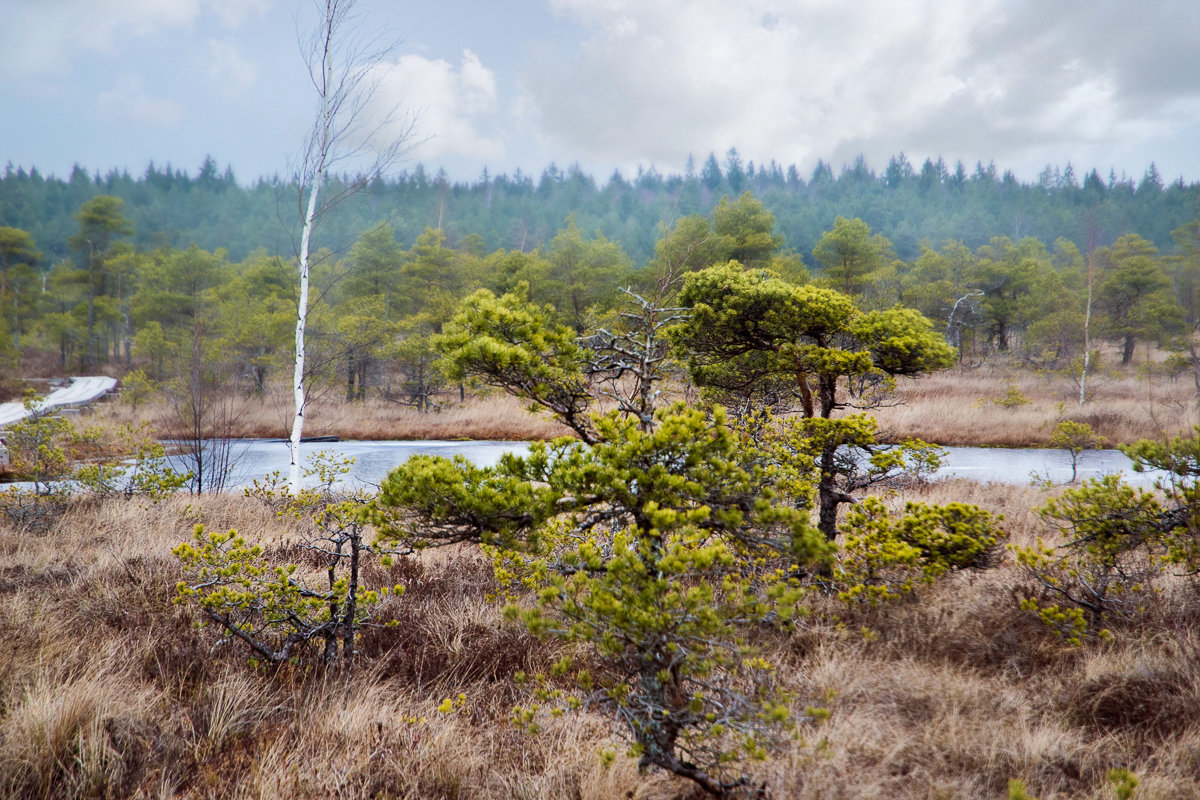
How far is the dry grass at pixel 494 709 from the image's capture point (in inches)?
103

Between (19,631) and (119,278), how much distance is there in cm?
4605

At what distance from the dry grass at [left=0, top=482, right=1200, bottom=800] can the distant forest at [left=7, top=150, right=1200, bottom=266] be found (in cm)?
4147

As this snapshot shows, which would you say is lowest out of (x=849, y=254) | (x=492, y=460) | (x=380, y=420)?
(x=492, y=460)

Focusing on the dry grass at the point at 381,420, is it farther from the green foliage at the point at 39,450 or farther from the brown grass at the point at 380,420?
the green foliage at the point at 39,450

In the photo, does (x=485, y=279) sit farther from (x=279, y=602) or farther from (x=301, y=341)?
(x=279, y=602)

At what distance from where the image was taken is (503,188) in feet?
328

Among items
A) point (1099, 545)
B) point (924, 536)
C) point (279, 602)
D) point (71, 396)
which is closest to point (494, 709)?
point (279, 602)

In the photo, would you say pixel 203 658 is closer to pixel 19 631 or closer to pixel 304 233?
pixel 19 631

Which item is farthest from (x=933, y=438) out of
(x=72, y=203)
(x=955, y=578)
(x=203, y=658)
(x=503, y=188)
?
(x=72, y=203)

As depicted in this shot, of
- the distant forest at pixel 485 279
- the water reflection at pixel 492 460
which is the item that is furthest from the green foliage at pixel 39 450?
Result: the water reflection at pixel 492 460

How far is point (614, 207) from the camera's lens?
3433 inches

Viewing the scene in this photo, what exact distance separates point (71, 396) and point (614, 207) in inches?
2883

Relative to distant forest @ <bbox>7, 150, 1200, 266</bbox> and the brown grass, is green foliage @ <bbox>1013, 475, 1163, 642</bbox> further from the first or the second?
distant forest @ <bbox>7, 150, 1200, 266</bbox>

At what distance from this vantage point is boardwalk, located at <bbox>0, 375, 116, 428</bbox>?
18.6 meters
